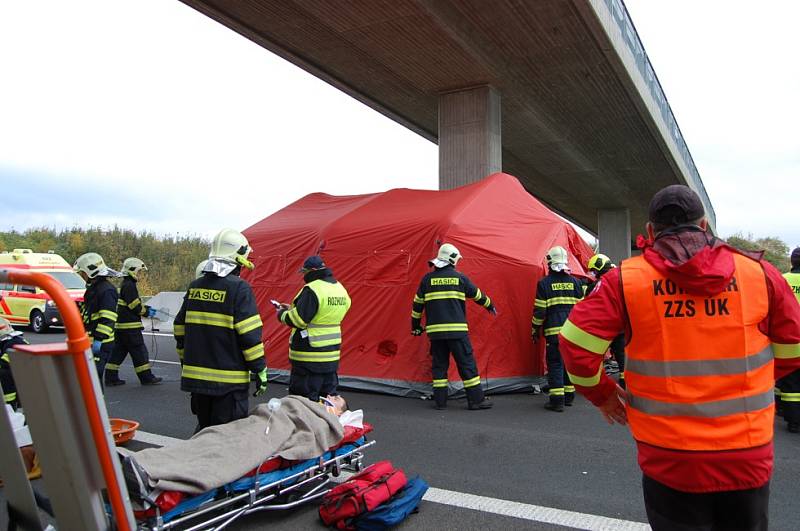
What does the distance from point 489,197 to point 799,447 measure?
211 inches

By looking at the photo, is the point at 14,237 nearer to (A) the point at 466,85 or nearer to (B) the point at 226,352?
(A) the point at 466,85

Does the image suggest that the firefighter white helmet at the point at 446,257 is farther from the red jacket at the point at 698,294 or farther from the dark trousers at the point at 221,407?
the red jacket at the point at 698,294

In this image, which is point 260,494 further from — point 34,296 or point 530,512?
point 34,296

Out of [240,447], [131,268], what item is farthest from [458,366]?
[131,268]

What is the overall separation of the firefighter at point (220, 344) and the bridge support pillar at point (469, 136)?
11.6 meters

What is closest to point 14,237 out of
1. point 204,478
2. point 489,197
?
point 489,197

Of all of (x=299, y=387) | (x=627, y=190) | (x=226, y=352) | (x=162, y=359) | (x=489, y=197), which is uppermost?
(x=627, y=190)

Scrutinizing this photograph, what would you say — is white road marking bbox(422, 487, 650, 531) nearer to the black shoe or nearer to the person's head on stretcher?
the person's head on stretcher

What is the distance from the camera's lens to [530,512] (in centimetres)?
411

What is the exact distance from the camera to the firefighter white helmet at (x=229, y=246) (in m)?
4.54

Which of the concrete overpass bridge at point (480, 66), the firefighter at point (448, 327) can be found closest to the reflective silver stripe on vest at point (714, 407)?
the firefighter at point (448, 327)

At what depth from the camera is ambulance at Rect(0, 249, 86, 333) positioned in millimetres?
16484

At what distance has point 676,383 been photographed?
214cm

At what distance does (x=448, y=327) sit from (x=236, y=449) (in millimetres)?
4030
